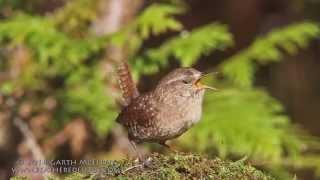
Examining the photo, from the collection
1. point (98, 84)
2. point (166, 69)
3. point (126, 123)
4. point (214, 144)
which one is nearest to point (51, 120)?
point (98, 84)

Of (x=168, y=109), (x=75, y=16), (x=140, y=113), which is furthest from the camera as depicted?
(x=75, y=16)

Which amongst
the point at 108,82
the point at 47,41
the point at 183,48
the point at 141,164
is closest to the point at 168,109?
the point at 141,164

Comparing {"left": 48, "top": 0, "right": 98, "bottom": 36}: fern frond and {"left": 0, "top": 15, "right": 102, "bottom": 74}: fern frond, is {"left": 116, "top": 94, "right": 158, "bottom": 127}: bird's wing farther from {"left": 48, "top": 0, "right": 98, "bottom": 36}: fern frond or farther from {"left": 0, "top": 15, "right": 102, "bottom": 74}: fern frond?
{"left": 48, "top": 0, "right": 98, "bottom": 36}: fern frond

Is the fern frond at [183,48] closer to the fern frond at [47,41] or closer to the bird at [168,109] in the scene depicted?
the fern frond at [47,41]

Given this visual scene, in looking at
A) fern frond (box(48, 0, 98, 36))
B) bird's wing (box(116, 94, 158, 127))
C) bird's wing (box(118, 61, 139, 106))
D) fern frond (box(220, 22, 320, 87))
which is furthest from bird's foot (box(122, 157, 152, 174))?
fern frond (box(48, 0, 98, 36))

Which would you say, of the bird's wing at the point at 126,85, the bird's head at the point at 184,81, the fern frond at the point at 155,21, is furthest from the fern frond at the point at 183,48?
the bird's head at the point at 184,81

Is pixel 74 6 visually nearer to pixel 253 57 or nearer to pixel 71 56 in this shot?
pixel 71 56

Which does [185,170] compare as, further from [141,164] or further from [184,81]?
[184,81]
